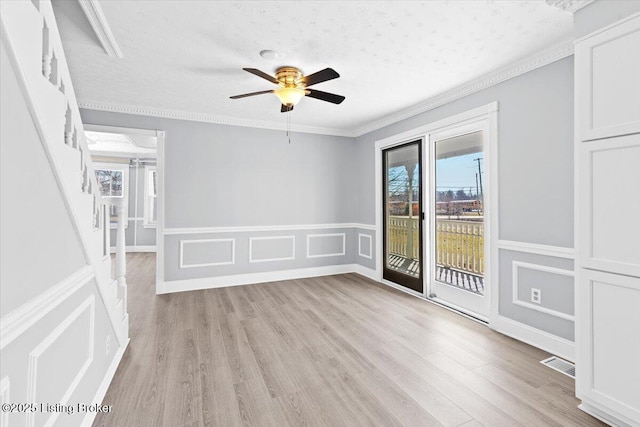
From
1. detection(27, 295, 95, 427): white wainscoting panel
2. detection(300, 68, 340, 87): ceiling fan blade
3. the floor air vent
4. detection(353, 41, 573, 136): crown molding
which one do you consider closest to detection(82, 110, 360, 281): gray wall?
detection(353, 41, 573, 136): crown molding

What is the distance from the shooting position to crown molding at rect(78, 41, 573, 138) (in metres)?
2.59

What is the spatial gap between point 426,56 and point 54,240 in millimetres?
2961

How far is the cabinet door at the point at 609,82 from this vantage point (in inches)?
63.0

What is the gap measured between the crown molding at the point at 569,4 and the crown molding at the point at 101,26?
2.93 m

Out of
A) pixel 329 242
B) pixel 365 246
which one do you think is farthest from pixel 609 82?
pixel 329 242

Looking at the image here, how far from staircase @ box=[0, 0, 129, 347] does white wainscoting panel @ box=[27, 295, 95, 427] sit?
0.99 ft

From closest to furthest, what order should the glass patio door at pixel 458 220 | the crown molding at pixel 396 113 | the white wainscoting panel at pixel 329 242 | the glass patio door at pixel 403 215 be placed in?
the crown molding at pixel 396 113, the glass patio door at pixel 458 220, the glass patio door at pixel 403 215, the white wainscoting panel at pixel 329 242

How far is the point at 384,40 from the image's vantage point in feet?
7.93

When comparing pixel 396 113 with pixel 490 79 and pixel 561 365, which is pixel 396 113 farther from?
pixel 561 365

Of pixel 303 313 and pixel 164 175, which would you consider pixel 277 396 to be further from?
pixel 164 175

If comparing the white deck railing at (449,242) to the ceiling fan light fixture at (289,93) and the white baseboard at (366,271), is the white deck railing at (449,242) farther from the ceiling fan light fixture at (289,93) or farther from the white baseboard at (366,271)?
the ceiling fan light fixture at (289,93)

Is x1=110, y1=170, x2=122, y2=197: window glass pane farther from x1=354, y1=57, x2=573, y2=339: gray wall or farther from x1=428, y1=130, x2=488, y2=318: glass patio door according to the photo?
x1=354, y1=57, x2=573, y2=339: gray wall

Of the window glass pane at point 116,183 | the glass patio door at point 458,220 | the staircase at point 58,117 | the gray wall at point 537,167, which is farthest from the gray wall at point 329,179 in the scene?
the window glass pane at point 116,183

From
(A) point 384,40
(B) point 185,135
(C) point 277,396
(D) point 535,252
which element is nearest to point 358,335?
(C) point 277,396
